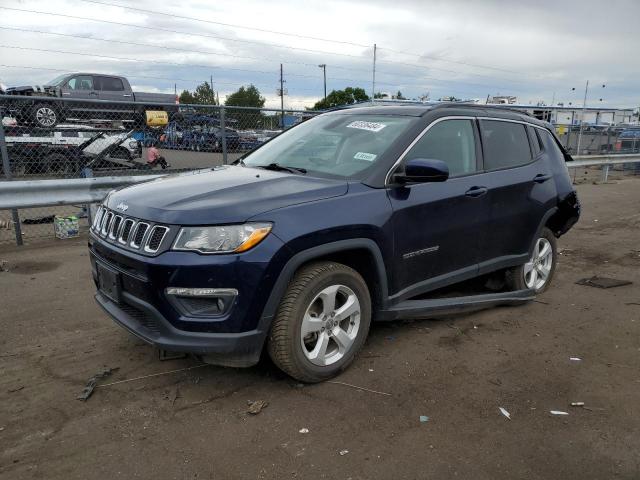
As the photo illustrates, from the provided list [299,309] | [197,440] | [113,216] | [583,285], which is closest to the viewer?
[197,440]

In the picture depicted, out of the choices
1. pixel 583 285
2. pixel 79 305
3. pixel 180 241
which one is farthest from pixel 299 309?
pixel 583 285

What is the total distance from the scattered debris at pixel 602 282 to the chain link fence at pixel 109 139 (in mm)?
4899

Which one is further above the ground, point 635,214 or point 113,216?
point 113,216

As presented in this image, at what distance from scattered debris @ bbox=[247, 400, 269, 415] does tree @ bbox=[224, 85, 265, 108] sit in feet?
242

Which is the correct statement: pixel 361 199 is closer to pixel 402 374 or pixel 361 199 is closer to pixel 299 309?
pixel 299 309

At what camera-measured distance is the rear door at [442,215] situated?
3.62 meters

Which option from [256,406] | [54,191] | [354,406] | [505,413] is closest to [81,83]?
[54,191]

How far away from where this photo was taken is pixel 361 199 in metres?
3.37

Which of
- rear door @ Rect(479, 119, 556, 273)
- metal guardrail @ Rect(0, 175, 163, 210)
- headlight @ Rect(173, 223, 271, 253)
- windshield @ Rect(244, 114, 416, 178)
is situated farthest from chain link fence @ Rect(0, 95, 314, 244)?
headlight @ Rect(173, 223, 271, 253)

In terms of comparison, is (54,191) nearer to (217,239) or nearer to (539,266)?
(217,239)

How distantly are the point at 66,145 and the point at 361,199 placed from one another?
22.7 ft

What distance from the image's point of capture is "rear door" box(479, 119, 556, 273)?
4.37m

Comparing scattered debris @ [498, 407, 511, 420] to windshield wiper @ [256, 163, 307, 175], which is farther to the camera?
windshield wiper @ [256, 163, 307, 175]

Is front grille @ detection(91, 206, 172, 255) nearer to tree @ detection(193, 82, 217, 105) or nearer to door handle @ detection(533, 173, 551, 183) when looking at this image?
door handle @ detection(533, 173, 551, 183)
